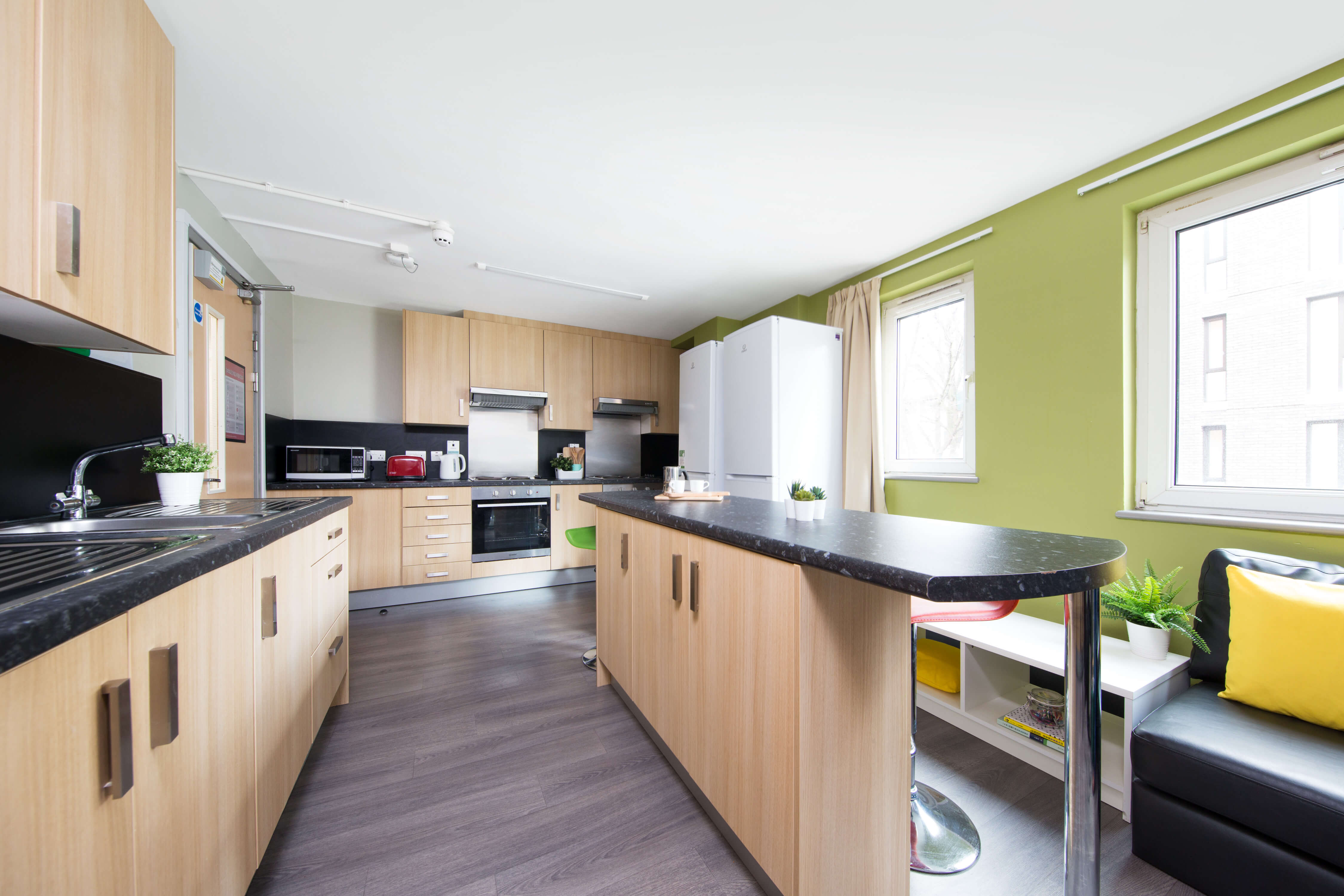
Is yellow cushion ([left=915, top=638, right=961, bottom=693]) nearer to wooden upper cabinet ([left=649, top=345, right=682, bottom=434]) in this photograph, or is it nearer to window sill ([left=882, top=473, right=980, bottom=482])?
window sill ([left=882, top=473, right=980, bottom=482])

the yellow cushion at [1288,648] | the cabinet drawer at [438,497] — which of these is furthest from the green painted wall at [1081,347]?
the cabinet drawer at [438,497]

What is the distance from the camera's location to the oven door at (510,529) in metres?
4.05

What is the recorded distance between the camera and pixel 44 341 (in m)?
1.31

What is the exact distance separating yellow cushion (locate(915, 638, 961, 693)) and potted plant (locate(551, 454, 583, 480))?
3323 millimetres

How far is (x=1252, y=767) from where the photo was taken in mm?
1156

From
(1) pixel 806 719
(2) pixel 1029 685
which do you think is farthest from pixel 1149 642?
(1) pixel 806 719

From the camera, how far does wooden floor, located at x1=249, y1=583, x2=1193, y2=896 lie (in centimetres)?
125

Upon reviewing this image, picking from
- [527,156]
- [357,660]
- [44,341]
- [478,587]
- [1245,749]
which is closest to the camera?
[1245,749]

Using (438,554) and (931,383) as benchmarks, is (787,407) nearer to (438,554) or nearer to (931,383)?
(931,383)

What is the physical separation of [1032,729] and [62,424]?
3.32 metres

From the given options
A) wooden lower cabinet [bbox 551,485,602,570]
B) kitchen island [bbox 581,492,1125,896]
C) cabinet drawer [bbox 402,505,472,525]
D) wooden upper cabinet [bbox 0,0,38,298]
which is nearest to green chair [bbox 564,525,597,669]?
kitchen island [bbox 581,492,1125,896]

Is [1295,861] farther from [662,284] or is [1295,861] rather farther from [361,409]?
[361,409]

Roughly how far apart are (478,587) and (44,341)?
3.11 metres

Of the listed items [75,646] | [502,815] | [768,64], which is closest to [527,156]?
[768,64]
